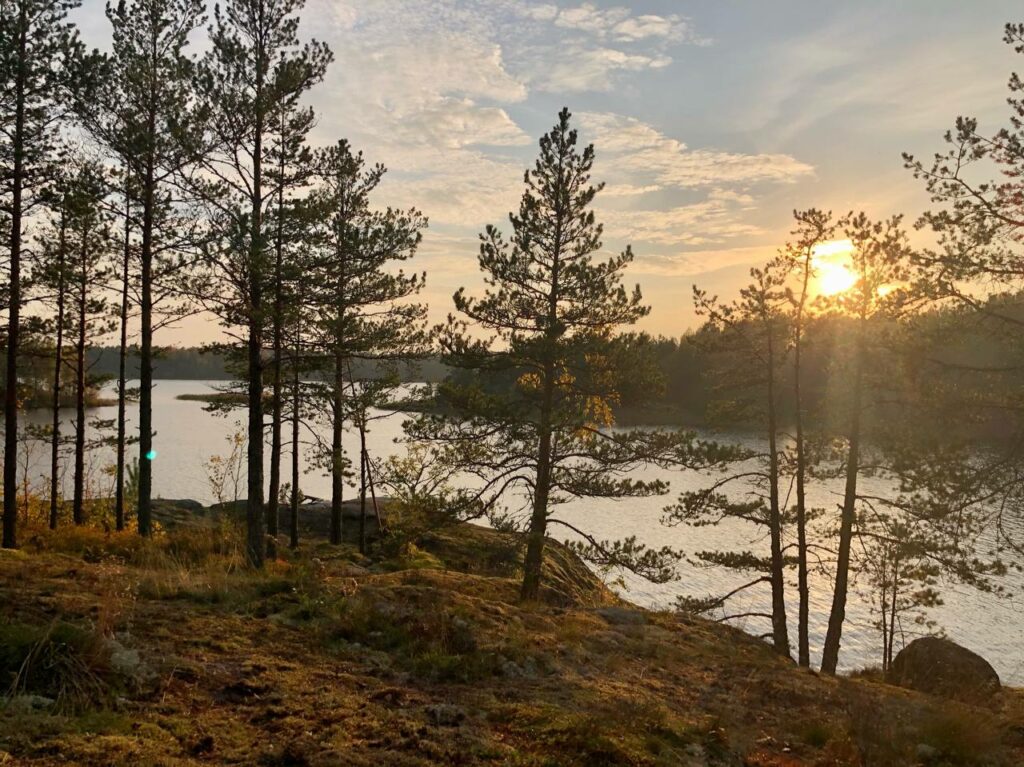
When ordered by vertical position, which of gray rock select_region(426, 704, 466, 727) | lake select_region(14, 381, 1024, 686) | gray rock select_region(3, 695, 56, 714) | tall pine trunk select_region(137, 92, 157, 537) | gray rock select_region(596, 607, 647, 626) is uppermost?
tall pine trunk select_region(137, 92, 157, 537)

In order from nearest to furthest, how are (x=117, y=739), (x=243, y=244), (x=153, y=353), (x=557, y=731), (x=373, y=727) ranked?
(x=117, y=739), (x=373, y=727), (x=557, y=731), (x=243, y=244), (x=153, y=353)

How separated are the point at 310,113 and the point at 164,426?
6798 cm

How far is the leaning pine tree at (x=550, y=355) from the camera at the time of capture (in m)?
15.0

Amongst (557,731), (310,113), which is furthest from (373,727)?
(310,113)

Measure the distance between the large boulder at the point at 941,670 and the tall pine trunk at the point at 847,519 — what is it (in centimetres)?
136

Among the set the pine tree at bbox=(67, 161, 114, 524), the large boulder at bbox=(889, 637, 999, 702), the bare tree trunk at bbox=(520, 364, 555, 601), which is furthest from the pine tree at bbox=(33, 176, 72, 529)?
the large boulder at bbox=(889, 637, 999, 702)

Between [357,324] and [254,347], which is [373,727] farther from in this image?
[357,324]

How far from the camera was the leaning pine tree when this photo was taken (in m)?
15.0

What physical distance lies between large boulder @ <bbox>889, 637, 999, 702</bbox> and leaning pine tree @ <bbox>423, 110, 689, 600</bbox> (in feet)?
19.2

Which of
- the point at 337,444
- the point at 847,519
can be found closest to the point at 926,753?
the point at 847,519

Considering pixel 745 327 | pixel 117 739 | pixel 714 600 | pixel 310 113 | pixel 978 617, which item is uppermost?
pixel 310 113

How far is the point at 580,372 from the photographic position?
51.1 ft

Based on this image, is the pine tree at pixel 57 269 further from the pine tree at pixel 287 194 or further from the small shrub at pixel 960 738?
the small shrub at pixel 960 738

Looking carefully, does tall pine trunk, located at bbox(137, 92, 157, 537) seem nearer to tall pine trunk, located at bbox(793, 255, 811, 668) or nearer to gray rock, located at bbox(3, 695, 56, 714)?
gray rock, located at bbox(3, 695, 56, 714)
